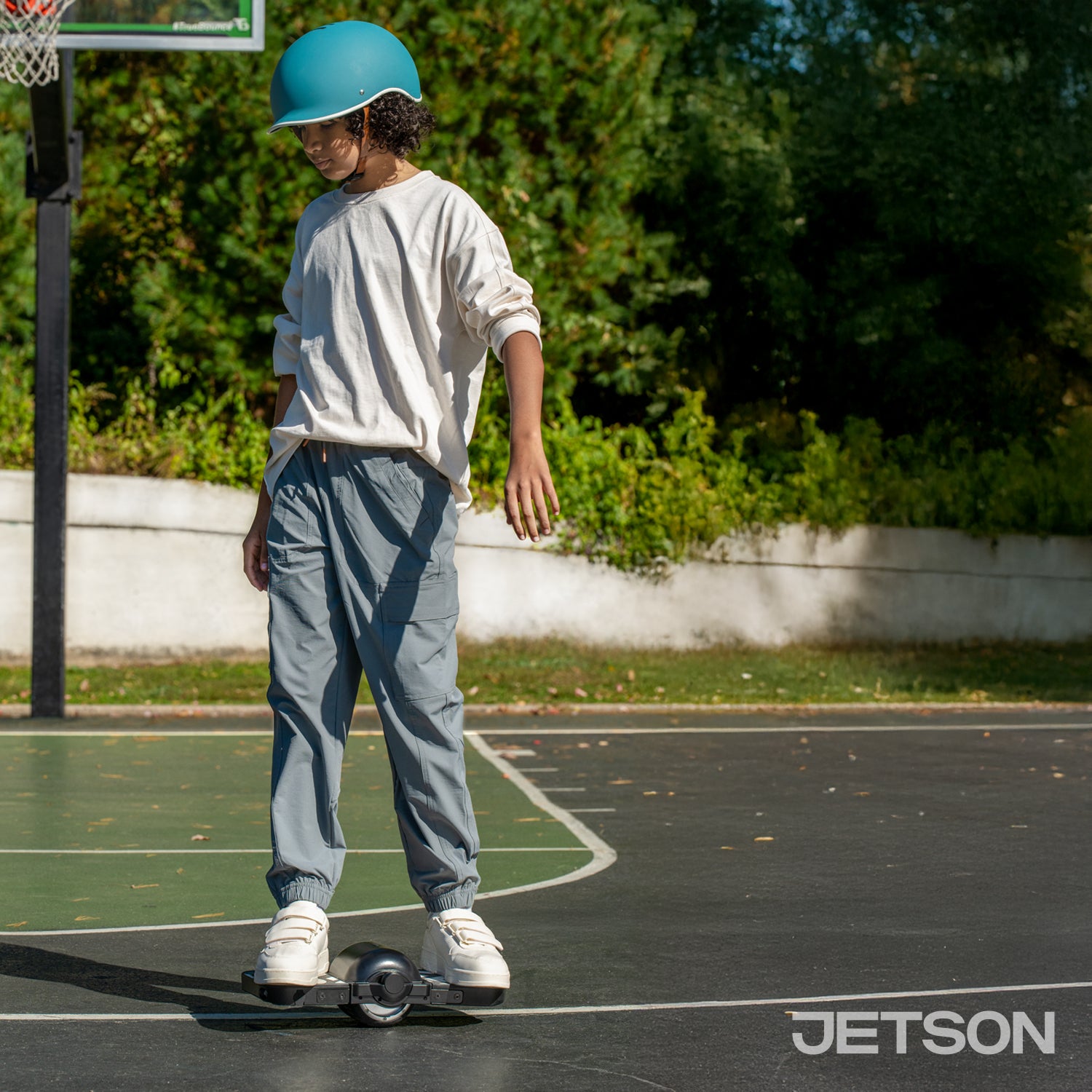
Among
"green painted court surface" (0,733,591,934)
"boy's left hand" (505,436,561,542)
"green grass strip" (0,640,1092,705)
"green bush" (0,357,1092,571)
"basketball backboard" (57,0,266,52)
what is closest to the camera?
"boy's left hand" (505,436,561,542)

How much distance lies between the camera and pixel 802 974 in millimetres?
4898

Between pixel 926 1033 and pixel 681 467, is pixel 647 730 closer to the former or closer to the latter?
pixel 681 467

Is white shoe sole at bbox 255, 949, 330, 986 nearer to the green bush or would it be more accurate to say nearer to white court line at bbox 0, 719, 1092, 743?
white court line at bbox 0, 719, 1092, 743

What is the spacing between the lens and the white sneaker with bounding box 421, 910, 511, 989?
409cm

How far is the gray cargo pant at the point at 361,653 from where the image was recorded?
163 inches

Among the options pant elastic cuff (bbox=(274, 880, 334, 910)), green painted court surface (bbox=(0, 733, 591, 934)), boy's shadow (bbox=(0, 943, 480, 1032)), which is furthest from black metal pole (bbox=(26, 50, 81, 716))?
pant elastic cuff (bbox=(274, 880, 334, 910))

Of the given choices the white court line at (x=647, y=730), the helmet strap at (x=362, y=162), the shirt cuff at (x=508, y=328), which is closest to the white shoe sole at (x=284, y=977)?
the shirt cuff at (x=508, y=328)

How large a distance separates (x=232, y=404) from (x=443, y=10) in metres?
4.45

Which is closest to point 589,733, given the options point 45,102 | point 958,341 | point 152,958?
point 45,102

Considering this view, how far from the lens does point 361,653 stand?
4.18m

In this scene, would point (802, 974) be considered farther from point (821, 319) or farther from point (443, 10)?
point (821, 319)

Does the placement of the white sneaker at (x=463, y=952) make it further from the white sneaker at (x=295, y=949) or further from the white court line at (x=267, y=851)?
the white court line at (x=267, y=851)

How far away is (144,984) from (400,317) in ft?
6.44

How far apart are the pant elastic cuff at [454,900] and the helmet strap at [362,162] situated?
1.72m
